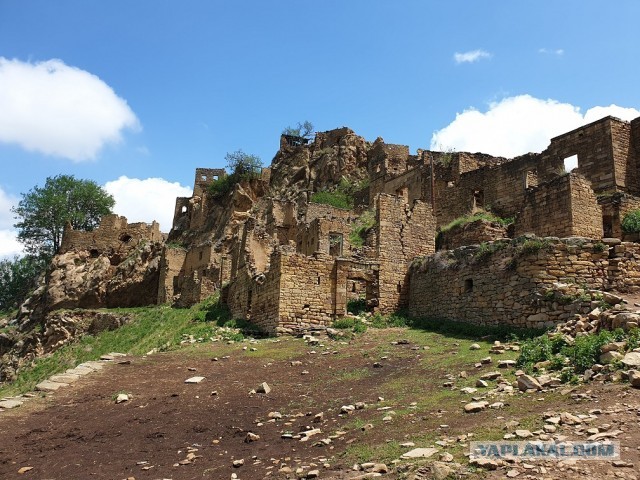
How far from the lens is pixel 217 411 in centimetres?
1041

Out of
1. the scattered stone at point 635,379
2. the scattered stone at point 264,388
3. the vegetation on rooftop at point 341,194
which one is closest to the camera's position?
the scattered stone at point 635,379

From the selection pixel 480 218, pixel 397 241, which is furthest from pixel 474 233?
pixel 397 241

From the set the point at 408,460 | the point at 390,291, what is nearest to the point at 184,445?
the point at 408,460

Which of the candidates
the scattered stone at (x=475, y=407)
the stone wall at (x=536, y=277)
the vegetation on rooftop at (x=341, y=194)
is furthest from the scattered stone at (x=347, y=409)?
the vegetation on rooftop at (x=341, y=194)

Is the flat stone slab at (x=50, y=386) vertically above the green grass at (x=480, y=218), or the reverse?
the green grass at (x=480, y=218)

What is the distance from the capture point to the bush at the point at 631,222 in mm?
17906

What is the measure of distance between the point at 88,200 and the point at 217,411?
46.0 metres

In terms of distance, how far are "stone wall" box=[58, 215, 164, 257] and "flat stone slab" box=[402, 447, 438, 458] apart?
38808mm

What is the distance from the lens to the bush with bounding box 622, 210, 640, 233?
17906 mm

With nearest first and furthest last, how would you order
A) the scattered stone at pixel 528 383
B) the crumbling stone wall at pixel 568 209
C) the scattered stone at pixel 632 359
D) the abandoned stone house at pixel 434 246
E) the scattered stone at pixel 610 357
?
the scattered stone at pixel 632 359 → the scattered stone at pixel 610 357 → the scattered stone at pixel 528 383 → the abandoned stone house at pixel 434 246 → the crumbling stone wall at pixel 568 209

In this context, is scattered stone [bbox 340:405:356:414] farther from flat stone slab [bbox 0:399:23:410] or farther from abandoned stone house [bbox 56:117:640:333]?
flat stone slab [bbox 0:399:23:410]

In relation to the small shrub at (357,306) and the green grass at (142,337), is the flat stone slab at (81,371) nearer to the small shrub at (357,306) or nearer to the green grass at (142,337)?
the green grass at (142,337)

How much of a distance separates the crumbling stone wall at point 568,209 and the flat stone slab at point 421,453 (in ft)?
45.0

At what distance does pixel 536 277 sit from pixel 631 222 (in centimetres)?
640
